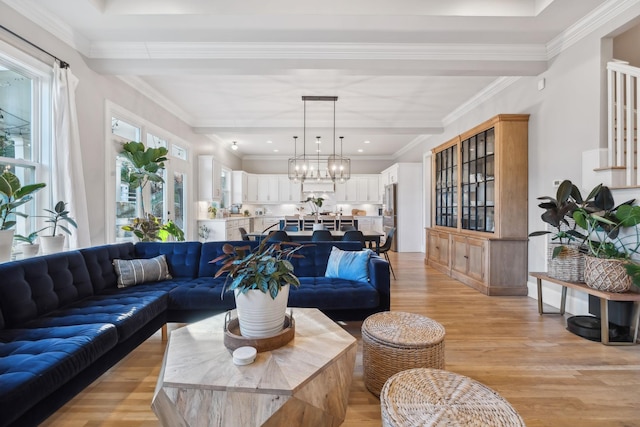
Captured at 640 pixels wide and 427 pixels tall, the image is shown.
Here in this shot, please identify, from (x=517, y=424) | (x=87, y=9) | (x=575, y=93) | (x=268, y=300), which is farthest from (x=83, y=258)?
(x=575, y=93)

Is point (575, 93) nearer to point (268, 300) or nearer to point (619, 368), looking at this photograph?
point (619, 368)

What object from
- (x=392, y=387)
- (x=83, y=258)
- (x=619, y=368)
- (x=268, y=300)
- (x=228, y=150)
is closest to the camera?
(x=392, y=387)

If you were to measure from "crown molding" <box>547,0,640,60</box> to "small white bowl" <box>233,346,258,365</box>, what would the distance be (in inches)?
162

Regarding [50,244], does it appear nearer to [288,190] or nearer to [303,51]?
[303,51]

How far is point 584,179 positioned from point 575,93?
0.95 metres

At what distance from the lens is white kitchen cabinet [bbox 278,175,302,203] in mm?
9609

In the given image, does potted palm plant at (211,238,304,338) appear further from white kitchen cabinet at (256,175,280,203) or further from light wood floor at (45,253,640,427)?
white kitchen cabinet at (256,175,280,203)

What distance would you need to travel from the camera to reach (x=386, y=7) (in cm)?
278

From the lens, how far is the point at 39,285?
202cm

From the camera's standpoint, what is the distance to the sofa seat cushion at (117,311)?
1863 mm

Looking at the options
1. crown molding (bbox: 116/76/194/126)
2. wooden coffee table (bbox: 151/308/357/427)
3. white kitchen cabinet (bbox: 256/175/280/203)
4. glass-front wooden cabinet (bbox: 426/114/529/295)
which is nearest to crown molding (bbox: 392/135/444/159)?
glass-front wooden cabinet (bbox: 426/114/529/295)

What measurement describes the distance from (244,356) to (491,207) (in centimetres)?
395

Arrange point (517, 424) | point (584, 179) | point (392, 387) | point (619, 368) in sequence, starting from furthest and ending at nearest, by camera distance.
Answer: point (584, 179) < point (619, 368) < point (392, 387) < point (517, 424)

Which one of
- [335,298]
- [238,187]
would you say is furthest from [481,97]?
[238,187]
